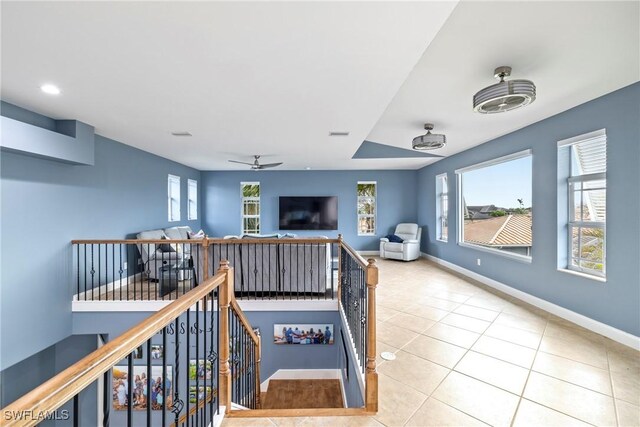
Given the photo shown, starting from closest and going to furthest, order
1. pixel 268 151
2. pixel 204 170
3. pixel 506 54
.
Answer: pixel 506 54, pixel 268 151, pixel 204 170

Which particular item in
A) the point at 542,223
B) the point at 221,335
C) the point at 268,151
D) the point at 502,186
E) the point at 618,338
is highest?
the point at 268,151

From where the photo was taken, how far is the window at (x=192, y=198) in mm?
7340

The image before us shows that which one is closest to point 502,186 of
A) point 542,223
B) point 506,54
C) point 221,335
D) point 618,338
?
point 542,223

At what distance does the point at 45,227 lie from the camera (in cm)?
346

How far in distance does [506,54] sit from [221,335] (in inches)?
130

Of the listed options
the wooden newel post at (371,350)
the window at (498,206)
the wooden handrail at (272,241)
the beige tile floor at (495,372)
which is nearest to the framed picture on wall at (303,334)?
the beige tile floor at (495,372)

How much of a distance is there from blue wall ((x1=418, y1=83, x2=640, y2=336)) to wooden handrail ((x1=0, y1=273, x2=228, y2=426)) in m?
4.13

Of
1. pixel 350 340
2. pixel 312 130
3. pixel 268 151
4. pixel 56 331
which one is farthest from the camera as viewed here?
pixel 268 151

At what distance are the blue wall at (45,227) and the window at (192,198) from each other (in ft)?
8.13

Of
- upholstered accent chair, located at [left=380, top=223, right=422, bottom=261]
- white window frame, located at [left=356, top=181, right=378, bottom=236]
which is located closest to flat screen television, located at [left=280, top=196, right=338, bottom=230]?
white window frame, located at [left=356, top=181, right=378, bottom=236]

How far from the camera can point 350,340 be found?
2.74 m

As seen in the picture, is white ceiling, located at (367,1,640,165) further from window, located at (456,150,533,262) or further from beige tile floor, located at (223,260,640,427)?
beige tile floor, located at (223,260,640,427)

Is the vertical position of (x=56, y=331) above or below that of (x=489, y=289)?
below

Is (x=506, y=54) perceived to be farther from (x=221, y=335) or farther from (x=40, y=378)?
(x=40, y=378)
